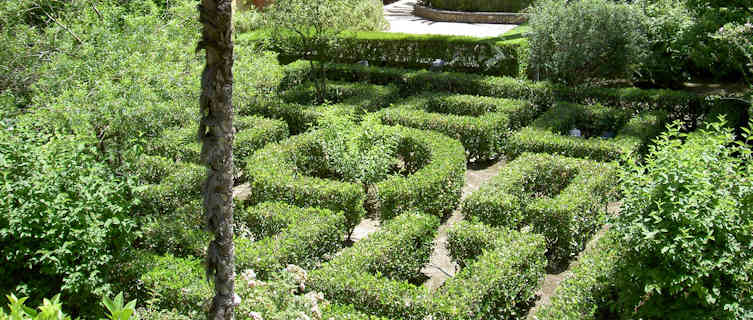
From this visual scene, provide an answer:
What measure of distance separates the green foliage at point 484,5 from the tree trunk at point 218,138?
81.0 ft

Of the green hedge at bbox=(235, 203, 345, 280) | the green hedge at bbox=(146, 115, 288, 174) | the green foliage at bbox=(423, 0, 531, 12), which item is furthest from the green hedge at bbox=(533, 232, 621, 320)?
the green foliage at bbox=(423, 0, 531, 12)

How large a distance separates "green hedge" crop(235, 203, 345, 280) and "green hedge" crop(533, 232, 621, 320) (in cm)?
288

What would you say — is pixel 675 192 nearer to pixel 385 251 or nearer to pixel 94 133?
pixel 385 251

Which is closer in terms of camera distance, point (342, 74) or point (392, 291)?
point (392, 291)

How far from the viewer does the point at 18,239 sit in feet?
21.4

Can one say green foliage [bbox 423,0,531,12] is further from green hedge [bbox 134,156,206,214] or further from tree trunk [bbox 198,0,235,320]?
tree trunk [bbox 198,0,235,320]

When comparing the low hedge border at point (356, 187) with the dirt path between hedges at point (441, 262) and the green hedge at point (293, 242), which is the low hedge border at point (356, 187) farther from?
the green hedge at point (293, 242)

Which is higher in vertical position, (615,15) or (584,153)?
(615,15)

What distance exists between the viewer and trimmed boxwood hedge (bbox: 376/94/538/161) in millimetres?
11453

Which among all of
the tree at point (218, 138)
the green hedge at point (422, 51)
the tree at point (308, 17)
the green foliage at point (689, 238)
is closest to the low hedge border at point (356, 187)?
the green foliage at point (689, 238)

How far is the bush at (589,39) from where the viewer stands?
1344 centimetres

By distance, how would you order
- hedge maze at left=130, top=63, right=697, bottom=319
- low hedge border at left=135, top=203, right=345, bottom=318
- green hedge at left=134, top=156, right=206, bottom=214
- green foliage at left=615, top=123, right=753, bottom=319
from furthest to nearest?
1. green hedge at left=134, top=156, right=206, bottom=214
2. hedge maze at left=130, top=63, right=697, bottom=319
3. low hedge border at left=135, top=203, right=345, bottom=318
4. green foliage at left=615, top=123, right=753, bottom=319

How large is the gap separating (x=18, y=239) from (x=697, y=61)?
1352 centimetres

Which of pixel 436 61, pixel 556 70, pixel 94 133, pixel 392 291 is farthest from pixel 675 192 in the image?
pixel 436 61
